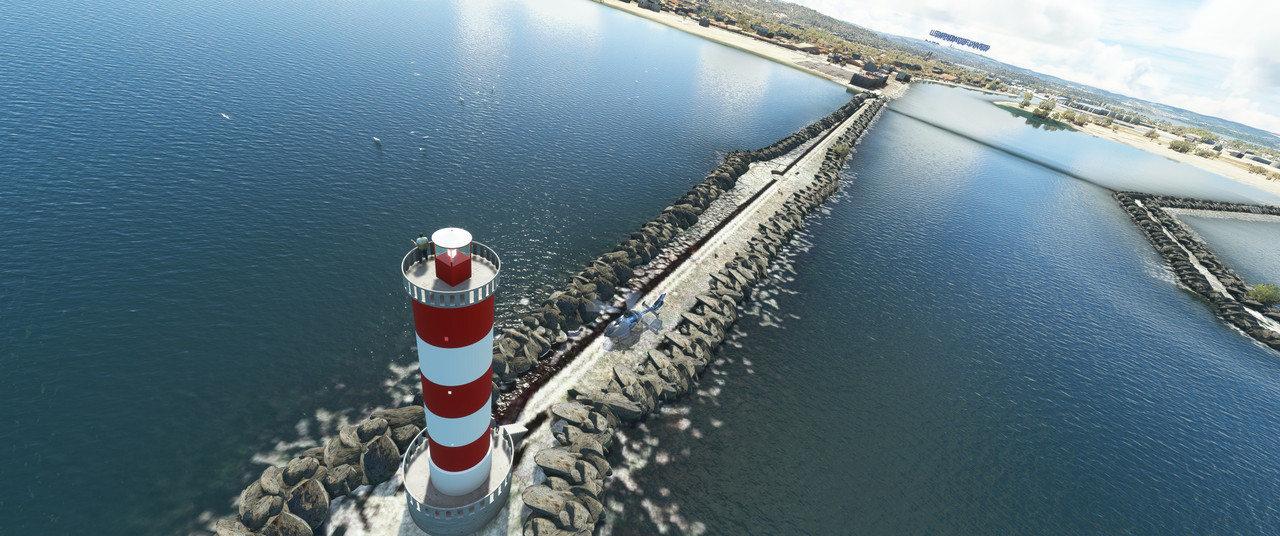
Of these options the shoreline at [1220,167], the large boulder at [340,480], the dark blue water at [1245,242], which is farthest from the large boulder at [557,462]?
the shoreline at [1220,167]

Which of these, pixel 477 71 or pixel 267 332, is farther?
pixel 477 71

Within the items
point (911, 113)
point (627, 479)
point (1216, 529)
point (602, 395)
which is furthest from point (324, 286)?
point (911, 113)

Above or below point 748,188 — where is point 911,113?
above

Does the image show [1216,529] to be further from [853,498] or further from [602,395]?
[602,395]

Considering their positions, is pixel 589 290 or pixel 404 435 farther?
pixel 589 290

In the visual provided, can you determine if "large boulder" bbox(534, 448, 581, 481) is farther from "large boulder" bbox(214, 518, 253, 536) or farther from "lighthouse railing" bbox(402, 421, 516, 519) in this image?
"large boulder" bbox(214, 518, 253, 536)

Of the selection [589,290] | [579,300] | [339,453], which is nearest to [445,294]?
[339,453]

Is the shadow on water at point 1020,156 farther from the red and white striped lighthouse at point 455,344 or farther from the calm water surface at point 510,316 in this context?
the red and white striped lighthouse at point 455,344

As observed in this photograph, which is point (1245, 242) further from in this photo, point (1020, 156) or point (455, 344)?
Answer: point (455, 344)

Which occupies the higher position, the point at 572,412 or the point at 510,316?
the point at 510,316
